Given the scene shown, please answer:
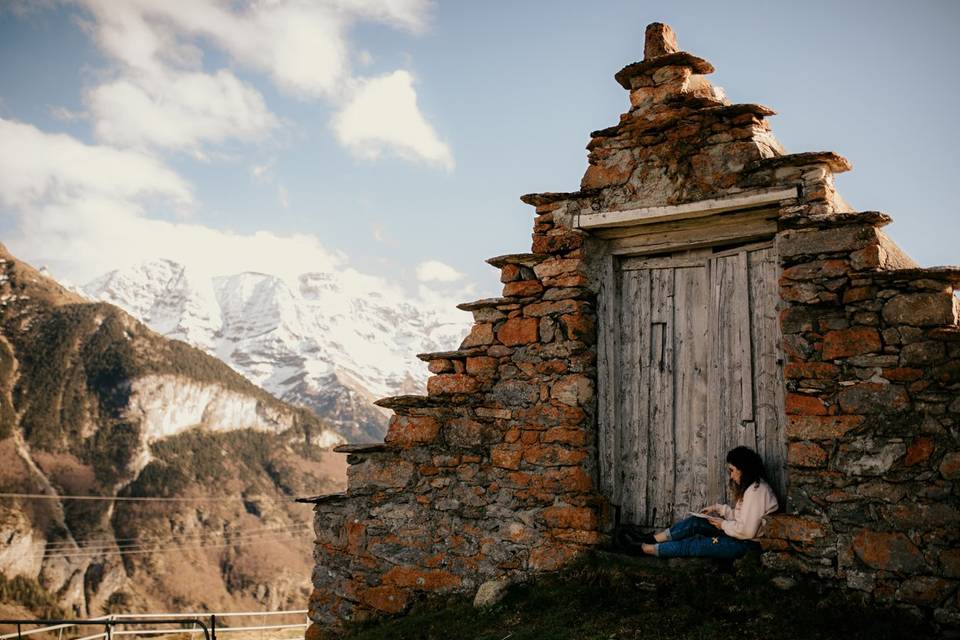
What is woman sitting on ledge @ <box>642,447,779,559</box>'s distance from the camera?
15.9 feet

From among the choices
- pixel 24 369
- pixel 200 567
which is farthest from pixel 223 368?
pixel 200 567

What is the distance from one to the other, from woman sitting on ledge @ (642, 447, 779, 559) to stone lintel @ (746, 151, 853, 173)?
198 cm

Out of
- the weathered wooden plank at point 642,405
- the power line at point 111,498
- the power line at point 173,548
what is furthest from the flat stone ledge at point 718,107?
the power line at point 173,548

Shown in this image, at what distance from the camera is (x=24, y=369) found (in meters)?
52.7

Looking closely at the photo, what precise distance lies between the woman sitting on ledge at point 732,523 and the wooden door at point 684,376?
25 centimetres

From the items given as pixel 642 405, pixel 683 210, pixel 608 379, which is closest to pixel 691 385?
pixel 642 405

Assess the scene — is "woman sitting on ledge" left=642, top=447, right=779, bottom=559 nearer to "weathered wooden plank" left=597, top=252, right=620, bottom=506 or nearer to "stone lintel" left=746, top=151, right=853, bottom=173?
"weathered wooden plank" left=597, top=252, right=620, bottom=506

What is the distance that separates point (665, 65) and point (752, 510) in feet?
11.1

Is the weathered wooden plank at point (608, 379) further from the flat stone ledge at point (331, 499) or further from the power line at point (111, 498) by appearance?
the power line at point (111, 498)

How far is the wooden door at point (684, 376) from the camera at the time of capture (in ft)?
17.3

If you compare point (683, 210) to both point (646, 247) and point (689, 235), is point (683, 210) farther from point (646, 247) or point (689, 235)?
point (646, 247)

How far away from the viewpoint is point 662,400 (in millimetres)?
5664

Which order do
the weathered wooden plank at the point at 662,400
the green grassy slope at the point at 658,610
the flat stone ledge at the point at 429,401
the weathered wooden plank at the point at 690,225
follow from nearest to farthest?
the green grassy slope at the point at 658,610 → the weathered wooden plank at the point at 690,225 → the weathered wooden plank at the point at 662,400 → the flat stone ledge at the point at 429,401

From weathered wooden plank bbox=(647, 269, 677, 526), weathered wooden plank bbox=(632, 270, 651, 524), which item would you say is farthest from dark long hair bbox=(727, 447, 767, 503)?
weathered wooden plank bbox=(632, 270, 651, 524)
